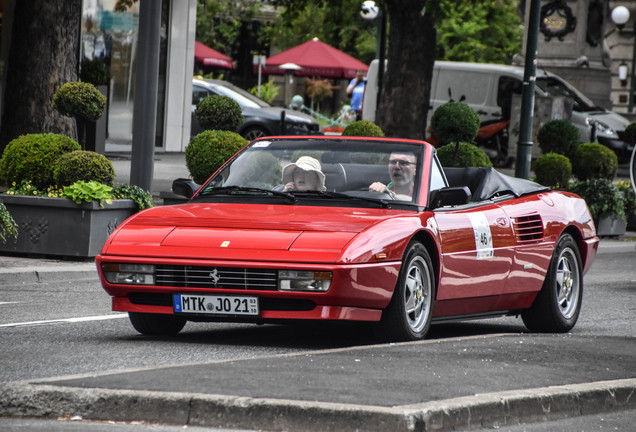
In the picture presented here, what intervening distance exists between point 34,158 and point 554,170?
31.3 ft

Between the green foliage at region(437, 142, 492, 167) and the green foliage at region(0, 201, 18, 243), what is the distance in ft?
24.5

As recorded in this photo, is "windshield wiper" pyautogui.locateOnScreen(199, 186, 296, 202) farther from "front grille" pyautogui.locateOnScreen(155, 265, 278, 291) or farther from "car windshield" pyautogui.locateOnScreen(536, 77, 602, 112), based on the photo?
"car windshield" pyautogui.locateOnScreen(536, 77, 602, 112)

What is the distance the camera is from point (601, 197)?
20.8 m

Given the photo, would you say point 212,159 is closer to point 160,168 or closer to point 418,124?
point 418,124

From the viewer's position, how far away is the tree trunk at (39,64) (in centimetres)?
1725

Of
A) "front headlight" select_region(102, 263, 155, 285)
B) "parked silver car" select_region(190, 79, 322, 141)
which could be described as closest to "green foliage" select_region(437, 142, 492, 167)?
"parked silver car" select_region(190, 79, 322, 141)

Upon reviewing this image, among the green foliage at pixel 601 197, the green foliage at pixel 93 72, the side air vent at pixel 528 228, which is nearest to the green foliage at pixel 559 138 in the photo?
the green foliage at pixel 601 197

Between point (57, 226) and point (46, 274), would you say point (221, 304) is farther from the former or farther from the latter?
point (57, 226)

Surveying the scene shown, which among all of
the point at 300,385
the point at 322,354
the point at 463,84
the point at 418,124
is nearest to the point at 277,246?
the point at 322,354

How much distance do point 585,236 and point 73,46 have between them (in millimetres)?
9445

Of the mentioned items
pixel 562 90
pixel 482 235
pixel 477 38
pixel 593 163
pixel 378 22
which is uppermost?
pixel 477 38

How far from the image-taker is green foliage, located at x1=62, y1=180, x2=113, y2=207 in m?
13.8

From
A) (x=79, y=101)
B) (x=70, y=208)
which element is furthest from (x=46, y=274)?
(x=79, y=101)

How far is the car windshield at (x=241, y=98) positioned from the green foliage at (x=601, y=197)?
483 inches
